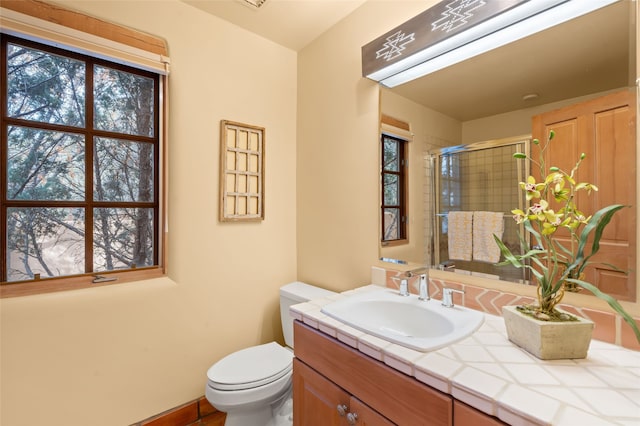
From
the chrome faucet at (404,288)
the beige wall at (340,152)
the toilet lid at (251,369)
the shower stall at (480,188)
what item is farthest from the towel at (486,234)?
the toilet lid at (251,369)

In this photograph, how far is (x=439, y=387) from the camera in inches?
27.5

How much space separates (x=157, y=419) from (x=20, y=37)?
1.98 metres

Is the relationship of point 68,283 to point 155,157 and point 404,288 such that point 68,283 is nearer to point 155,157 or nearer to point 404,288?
point 155,157

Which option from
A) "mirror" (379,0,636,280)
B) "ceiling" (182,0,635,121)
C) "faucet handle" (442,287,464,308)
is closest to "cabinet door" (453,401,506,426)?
"faucet handle" (442,287,464,308)

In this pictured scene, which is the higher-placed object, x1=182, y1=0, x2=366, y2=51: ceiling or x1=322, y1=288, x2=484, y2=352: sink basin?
x1=182, y1=0, x2=366, y2=51: ceiling

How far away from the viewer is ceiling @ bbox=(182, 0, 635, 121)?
0.89m

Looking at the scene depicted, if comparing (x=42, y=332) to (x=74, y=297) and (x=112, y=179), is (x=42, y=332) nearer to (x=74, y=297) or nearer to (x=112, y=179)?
→ (x=74, y=297)

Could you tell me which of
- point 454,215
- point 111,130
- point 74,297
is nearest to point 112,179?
point 111,130

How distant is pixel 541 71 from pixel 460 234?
663 mm

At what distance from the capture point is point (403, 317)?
1.22 meters

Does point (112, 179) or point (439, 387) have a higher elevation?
point (112, 179)

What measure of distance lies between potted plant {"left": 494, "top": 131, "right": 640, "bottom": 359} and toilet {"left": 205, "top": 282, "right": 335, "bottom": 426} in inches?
41.3

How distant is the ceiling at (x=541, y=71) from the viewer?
89cm

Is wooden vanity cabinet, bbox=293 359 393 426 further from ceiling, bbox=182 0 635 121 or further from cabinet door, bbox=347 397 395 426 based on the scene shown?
ceiling, bbox=182 0 635 121
